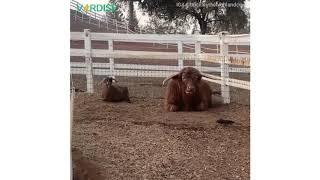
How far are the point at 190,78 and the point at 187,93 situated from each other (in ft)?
0.27

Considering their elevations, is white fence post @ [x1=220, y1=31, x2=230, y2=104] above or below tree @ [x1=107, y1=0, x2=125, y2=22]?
below

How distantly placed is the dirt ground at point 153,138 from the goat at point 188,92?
0.04m

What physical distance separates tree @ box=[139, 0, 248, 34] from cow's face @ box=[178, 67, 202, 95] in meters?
0.19

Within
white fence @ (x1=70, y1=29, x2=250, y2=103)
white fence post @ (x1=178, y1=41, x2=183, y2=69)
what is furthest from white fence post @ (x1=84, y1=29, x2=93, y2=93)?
white fence post @ (x1=178, y1=41, x2=183, y2=69)

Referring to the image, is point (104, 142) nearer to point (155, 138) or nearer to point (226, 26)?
point (155, 138)

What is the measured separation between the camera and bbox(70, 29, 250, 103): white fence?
12.8 feet

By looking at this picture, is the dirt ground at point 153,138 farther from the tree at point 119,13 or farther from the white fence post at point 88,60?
the tree at point 119,13

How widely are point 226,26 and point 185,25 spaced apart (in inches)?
7.3

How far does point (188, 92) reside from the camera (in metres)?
3.96

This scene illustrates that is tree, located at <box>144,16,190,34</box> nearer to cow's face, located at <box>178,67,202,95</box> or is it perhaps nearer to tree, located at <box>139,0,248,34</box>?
tree, located at <box>139,0,248,34</box>

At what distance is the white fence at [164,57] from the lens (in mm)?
3891

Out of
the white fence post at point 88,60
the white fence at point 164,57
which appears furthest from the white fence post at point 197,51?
the white fence post at point 88,60

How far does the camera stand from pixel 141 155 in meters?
3.89

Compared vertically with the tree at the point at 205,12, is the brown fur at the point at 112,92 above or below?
below
